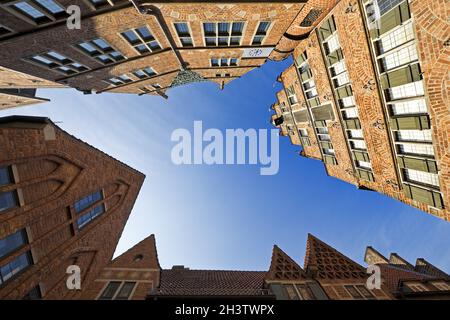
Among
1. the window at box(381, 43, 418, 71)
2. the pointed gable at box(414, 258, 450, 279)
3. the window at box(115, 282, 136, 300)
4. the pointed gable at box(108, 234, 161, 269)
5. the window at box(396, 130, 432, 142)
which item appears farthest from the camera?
the pointed gable at box(414, 258, 450, 279)

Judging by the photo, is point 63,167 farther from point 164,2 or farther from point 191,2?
point 191,2

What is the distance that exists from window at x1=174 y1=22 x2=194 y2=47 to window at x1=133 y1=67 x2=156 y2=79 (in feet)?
22.5

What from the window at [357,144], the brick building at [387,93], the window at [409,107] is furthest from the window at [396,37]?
the window at [357,144]

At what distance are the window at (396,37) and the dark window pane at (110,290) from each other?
917 inches

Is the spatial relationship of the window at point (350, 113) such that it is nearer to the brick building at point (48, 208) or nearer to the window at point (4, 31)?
the brick building at point (48, 208)

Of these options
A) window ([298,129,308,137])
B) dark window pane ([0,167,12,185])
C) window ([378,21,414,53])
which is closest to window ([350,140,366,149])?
window ([378,21,414,53])

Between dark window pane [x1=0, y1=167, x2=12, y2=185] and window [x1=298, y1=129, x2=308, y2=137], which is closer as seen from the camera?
dark window pane [x1=0, y1=167, x2=12, y2=185]

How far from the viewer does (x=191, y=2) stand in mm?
15328

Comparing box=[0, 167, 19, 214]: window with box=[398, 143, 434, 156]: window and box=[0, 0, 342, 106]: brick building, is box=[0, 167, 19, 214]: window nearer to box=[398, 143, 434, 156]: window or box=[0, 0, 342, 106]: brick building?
box=[0, 0, 342, 106]: brick building

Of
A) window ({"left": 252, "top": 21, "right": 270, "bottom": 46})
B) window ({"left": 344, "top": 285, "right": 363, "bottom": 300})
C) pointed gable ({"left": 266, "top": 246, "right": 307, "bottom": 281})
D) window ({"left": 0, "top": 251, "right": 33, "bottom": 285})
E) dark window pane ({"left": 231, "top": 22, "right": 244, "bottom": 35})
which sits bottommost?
window ({"left": 344, "top": 285, "right": 363, "bottom": 300})

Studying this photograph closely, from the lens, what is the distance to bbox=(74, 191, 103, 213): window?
16.2 m

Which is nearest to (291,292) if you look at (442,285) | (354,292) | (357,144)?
(354,292)
